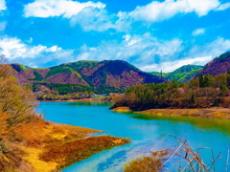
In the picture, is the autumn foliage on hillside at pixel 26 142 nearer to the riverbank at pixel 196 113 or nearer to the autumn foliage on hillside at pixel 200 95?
the riverbank at pixel 196 113

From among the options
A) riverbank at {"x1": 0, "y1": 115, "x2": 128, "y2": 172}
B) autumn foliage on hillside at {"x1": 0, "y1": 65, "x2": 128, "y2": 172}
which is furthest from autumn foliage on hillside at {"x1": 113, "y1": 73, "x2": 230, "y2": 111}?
autumn foliage on hillside at {"x1": 0, "y1": 65, "x2": 128, "y2": 172}

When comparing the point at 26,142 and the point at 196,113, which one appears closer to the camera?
the point at 26,142

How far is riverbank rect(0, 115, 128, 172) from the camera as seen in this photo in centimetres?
5594

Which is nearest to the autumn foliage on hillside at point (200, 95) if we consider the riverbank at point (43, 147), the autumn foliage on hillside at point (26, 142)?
the riverbank at point (43, 147)

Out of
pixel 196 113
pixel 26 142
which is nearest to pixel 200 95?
pixel 196 113

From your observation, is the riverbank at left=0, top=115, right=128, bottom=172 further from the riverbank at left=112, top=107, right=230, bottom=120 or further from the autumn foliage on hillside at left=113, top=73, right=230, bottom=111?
the autumn foliage on hillside at left=113, top=73, right=230, bottom=111

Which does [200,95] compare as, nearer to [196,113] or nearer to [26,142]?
[196,113]

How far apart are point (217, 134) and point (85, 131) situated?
3614 cm

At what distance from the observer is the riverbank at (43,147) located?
5594 cm

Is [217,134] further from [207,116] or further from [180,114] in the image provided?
[180,114]

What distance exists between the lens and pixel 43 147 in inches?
3216

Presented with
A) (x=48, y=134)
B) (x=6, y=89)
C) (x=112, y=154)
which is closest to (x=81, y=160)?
(x=112, y=154)

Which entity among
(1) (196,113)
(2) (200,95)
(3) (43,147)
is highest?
(2) (200,95)

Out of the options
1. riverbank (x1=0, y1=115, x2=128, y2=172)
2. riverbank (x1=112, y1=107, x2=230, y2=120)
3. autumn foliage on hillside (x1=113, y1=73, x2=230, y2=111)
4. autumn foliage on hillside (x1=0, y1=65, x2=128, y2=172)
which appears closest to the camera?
autumn foliage on hillside (x1=0, y1=65, x2=128, y2=172)
